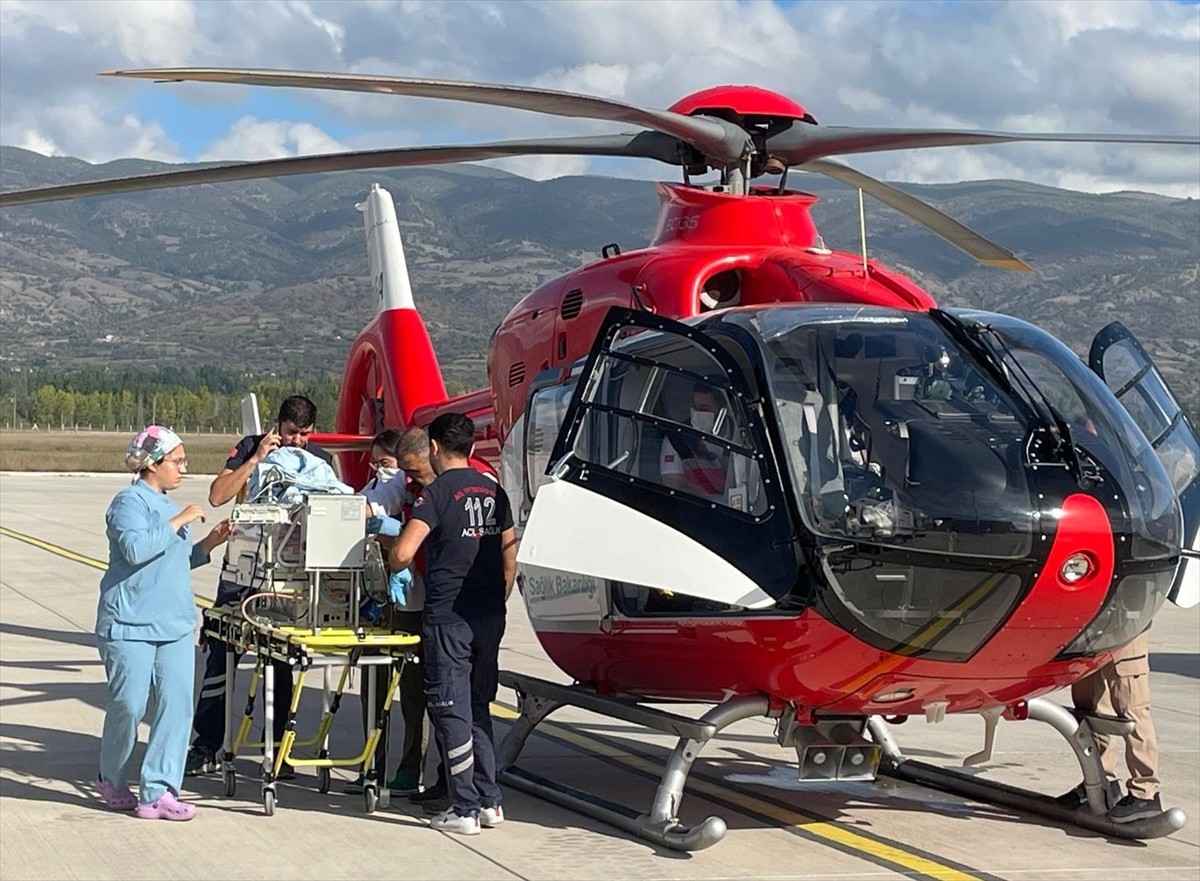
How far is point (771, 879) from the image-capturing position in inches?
270

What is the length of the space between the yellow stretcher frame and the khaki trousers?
3.26 metres

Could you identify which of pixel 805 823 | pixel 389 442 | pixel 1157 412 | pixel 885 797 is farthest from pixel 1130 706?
pixel 389 442

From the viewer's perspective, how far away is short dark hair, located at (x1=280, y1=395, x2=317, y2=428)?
880cm

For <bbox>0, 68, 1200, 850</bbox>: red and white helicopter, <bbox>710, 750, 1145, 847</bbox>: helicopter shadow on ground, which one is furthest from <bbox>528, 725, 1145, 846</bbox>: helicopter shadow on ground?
<bbox>0, 68, 1200, 850</bbox>: red and white helicopter

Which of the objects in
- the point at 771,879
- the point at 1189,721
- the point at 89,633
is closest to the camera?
the point at 771,879

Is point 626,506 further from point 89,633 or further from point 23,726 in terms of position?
point 89,633

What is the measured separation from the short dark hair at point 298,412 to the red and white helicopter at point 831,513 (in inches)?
48.6

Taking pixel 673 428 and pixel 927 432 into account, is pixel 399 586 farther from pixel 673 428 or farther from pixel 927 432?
pixel 927 432

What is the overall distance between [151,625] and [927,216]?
526 centimetres

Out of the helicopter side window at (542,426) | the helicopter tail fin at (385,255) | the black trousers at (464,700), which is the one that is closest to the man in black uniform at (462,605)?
the black trousers at (464,700)

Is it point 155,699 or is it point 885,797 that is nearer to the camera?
point 155,699

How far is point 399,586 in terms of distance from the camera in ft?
26.6

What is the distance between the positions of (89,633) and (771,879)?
9802 millimetres

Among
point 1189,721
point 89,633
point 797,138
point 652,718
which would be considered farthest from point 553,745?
Answer: point 89,633
